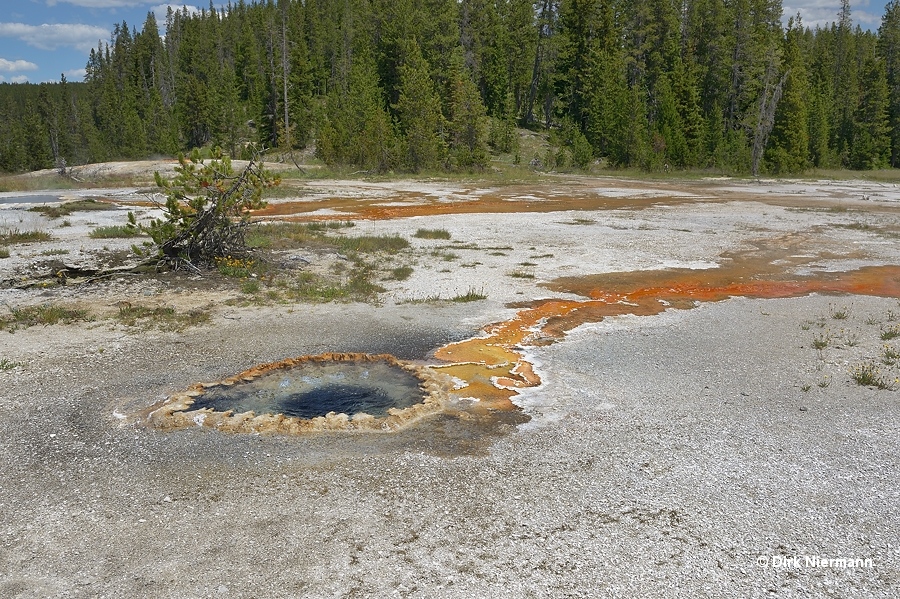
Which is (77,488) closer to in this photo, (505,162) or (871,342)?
(871,342)

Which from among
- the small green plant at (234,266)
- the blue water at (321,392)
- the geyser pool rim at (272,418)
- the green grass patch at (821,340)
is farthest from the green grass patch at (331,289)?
the green grass patch at (821,340)

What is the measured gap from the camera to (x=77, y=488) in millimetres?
5309

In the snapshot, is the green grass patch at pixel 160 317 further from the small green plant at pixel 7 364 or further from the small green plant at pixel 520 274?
the small green plant at pixel 520 274

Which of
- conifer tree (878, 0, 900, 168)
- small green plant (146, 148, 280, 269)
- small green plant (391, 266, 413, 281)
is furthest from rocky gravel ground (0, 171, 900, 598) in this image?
conifer tree (878, 0, 900, 168)

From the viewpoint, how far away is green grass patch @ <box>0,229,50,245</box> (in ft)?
55.3

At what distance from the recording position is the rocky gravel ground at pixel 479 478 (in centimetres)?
427

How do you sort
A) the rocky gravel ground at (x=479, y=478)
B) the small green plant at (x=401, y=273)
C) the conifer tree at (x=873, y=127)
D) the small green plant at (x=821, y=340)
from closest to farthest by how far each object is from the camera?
the rocky gravel ground at (x=479, y=478) → the small green plant at (x=821, y=340) → the small green plant at (x=401, y=273) → the conifer tree at (x=873, y=127)

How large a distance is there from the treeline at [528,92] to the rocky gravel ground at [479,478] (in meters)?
38.1

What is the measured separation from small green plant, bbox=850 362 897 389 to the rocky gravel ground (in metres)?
0.15

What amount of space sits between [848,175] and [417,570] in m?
57.0

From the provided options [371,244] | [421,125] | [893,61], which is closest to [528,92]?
[421,125]

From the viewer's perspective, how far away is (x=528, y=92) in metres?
73.5

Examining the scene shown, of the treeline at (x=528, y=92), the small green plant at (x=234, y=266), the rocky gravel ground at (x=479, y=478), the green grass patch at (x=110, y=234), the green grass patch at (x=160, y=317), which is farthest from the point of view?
the treeline at (x=528, y=92)

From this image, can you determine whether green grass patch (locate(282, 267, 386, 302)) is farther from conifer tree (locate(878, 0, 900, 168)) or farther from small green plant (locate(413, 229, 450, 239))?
conifer tree (locate(878, 0, 900, 168))
